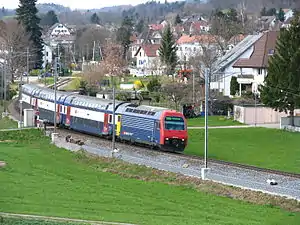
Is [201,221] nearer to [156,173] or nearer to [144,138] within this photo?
[156,173]

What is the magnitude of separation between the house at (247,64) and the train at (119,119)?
76.5 ft

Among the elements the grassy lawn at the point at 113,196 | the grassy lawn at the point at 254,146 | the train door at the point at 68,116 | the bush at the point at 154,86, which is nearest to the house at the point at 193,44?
the bush at the point at 154,86

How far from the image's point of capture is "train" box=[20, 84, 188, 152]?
44.5 meters

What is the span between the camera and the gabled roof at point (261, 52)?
3100 inches

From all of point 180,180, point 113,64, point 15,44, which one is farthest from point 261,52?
point 180,180

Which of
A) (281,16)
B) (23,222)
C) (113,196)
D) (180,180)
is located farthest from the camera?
(281,16)

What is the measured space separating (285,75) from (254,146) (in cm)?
1299

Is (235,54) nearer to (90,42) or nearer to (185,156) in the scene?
(185,156)

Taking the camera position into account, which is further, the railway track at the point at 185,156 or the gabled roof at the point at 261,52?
the gabled roof at the point at 261,52

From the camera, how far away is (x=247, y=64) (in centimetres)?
8075

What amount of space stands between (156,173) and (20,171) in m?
6.61

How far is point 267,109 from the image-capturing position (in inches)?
2591

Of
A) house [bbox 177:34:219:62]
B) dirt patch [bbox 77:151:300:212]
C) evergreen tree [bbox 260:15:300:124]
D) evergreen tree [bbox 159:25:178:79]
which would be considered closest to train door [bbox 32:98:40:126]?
dirt patch [bbox 77:151:300:212]

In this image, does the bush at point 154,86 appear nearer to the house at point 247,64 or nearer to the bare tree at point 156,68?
the house at point 247,64
